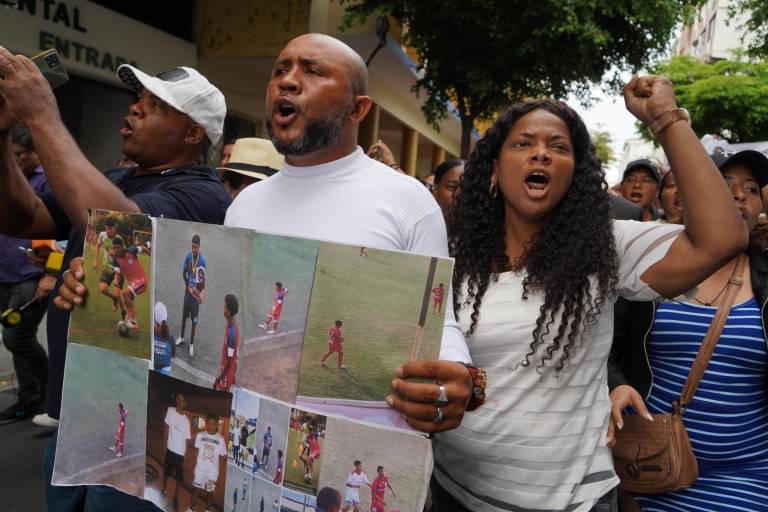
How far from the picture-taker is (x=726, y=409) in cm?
213

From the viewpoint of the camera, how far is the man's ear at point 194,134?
7.34 ft

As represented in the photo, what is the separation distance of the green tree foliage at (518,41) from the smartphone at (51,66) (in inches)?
356

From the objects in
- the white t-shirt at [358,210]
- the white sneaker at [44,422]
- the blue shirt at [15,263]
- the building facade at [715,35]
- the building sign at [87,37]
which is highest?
the building facade at [715,35]

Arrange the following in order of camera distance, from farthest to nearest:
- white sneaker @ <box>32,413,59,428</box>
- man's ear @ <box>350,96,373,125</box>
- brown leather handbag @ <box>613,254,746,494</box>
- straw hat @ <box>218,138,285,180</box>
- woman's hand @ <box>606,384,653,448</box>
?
white sneaker @ <box>32,413,59,428</box> → straw hat @ <box>218,138,285,180</box> → brown leather handbag @ <box>613,254,746,494</box> → woman's hand @ <box>606,384,653,448</box> → man's ear @ <box>350,96,373,125</box>

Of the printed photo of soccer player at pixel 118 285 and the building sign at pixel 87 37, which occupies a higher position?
the building sign at pixel 87 37

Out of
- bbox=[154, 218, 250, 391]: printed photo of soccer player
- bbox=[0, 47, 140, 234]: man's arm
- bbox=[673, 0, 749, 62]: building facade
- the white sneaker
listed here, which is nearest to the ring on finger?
bbox=[154, 218, 250, 391]: printed photo of soccer player

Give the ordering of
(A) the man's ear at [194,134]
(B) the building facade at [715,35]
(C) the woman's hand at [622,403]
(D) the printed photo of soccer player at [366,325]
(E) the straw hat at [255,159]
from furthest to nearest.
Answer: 1. (B) the building facade at [715,35]
2. (E) the straw hat at [255,159]
3. (A) the man's ear at [194,134]
4. (C) the woman's hand at [622,403]
5. (D) the printed photo of soccer player at [366,325]

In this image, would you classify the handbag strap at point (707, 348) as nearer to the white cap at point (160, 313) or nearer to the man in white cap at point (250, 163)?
the white cap at point (160, 313)

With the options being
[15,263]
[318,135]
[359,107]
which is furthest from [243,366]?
[15,263]

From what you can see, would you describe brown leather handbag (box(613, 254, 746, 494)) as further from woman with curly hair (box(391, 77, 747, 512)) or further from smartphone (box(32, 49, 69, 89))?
smartphone (box(32, 49, 69, 89))

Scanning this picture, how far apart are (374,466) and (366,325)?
0.27 m

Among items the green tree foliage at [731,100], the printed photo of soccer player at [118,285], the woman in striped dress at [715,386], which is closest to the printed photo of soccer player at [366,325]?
the printed photo of soccer player at [118,285]

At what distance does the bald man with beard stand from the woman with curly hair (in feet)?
1.14

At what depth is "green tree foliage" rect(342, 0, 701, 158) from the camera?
10227 mm
